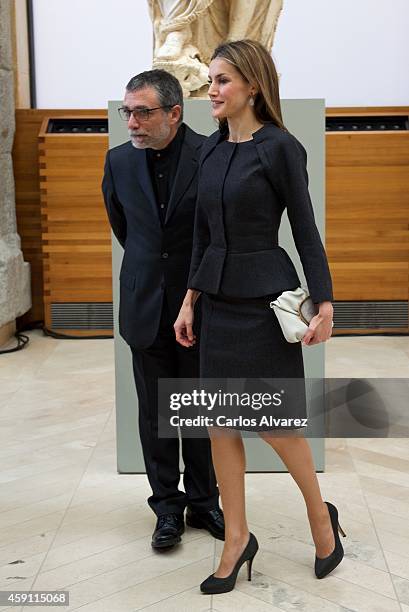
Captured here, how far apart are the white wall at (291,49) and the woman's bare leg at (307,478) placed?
19.6ft

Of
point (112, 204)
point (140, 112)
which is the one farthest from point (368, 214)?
point (140, 112)

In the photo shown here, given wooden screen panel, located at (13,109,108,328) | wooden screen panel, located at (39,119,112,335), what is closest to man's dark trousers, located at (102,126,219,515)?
wooden screen panel, located at (39,119,112,335)

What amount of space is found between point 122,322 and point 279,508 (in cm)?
96

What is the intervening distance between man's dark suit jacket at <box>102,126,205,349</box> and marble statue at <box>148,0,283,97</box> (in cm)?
141

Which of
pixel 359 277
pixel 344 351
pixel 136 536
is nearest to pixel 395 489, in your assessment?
pixel 136 536

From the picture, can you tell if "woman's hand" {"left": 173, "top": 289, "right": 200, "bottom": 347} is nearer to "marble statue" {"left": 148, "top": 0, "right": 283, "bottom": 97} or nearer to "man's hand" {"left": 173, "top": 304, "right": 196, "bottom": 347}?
"man's hand" {"left": 173, "top": 304, "right": 196, "bottom": 347}

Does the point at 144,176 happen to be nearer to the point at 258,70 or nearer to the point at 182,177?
the point at 182,177

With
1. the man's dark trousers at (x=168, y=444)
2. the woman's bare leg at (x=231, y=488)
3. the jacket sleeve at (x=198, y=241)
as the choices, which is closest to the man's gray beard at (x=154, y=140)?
the jacket sleeve at (x=198, y=241)

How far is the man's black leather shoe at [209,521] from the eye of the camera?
318 cm

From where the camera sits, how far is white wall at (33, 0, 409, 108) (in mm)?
8180

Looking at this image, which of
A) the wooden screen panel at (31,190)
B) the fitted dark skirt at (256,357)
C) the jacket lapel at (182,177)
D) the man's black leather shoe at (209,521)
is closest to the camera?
the fitted dark skirt at (256,357)

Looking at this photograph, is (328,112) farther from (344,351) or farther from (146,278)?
(146,278)

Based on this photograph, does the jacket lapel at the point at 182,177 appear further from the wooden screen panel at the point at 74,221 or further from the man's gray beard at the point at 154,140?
the wooden screen panel at the point at 74,221

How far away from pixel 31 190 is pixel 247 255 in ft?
18.5
